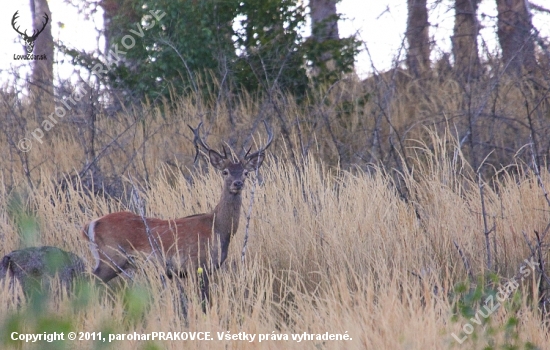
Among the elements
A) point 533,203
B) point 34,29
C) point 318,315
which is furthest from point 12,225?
point 34,29

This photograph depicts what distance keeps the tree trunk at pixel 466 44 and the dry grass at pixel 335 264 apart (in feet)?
15.4

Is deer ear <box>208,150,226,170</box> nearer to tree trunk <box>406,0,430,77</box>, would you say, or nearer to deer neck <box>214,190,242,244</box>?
deer neck <box>214,190,242,244</box>

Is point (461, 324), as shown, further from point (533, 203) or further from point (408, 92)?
point (408, 92)

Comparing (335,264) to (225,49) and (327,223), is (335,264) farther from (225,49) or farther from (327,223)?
(225,49)

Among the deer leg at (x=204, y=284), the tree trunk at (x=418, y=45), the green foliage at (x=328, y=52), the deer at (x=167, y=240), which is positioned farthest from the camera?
the tree trunk at (x=418, y=45)

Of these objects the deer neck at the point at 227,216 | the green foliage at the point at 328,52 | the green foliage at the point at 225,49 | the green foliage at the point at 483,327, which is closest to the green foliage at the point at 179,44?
the green foliage at the point at 225,49

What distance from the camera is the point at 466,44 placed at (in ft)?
43.4

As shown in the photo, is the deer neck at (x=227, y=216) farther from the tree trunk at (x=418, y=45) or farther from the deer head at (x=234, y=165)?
the tree trunk at (x=418, y=45)

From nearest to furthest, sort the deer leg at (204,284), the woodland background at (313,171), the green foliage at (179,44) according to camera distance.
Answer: the woodland background at (313,171), the deer leg at (204,284), the green foliage at (179,44)

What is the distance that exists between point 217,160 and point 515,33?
667cm

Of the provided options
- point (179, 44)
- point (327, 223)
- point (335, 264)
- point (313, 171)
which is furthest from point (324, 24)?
point (335, 264)

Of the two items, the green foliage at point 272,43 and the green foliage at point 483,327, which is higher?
the green foliage at point 272,43

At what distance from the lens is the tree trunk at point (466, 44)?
12.1 m

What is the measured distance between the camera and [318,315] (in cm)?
498
